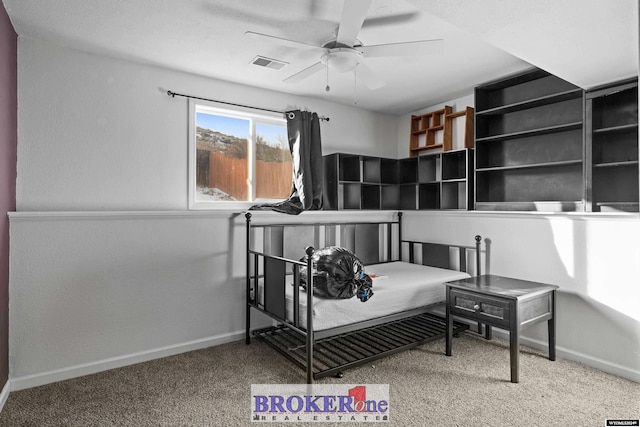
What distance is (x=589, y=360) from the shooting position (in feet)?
8.49

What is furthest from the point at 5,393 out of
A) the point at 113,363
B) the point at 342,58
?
the point at 342,58

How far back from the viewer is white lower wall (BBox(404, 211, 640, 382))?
94.8 inches

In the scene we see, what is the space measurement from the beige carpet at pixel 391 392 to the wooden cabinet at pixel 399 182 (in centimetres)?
151

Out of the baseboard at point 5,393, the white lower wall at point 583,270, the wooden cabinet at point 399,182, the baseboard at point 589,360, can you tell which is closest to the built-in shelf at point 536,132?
the wooden cabinet at point 399,182

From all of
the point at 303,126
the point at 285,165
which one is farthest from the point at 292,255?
the point at 303,126

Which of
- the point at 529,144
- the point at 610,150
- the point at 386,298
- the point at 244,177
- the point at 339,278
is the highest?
the point at 529,144

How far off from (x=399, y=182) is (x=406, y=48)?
2148 millimetres

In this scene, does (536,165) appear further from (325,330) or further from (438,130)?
(325,330)

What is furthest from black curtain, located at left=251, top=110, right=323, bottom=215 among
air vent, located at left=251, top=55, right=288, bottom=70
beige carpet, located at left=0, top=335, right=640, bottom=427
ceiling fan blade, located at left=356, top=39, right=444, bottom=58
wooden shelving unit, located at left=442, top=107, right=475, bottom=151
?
wooden shelving unit, located at left=442, top=107, right=475, bottom=151

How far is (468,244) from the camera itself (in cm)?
338

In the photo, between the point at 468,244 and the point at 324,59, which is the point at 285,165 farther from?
the point at 468,244

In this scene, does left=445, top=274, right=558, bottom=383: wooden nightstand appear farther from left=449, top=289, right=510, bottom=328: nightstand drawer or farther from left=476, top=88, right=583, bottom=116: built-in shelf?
left=476, top=88, right=583, bottom=116: built-in shelf

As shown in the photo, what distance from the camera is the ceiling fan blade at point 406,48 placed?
2035 millimetres

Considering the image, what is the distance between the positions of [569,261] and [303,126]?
220 cm
